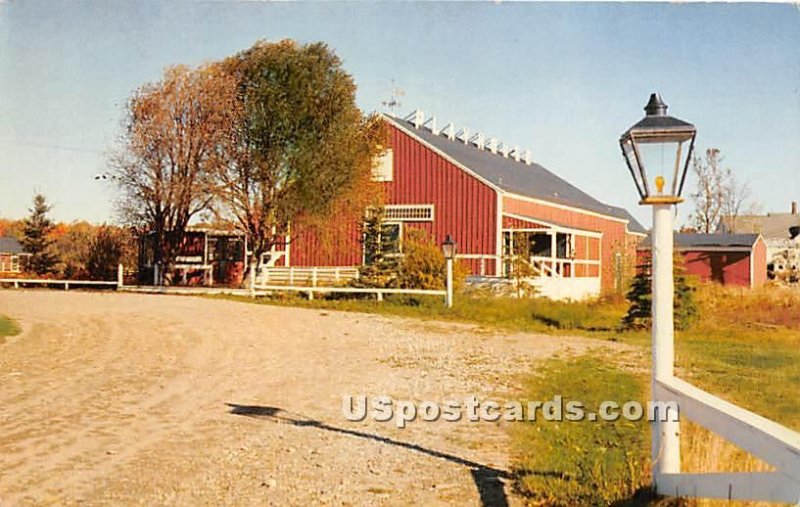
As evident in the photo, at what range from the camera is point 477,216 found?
18.1 metres

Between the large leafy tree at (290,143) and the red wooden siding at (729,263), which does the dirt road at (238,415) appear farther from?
the red wooden siding at (729,263)

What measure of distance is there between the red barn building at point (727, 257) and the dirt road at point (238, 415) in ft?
48.6

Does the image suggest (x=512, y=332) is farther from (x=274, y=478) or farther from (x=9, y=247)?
(x=274, y=478)

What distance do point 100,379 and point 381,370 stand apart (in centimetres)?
235

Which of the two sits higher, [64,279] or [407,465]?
[64,279]

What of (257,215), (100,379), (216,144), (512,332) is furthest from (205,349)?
(257,215)

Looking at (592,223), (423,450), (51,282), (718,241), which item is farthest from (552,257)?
(423,450)

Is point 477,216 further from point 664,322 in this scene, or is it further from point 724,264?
point 664,322

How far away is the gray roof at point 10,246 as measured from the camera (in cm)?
1000

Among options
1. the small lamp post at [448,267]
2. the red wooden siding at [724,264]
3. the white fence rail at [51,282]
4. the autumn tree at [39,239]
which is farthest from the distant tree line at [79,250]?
the red wooden siding at [724,264]

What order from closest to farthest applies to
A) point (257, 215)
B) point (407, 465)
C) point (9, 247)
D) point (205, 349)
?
point (407, 465) → point (205, 349) → point (9, 247) → point (257, 215)

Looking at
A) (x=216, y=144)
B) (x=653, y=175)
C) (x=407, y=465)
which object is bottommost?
(x=407, y=465)

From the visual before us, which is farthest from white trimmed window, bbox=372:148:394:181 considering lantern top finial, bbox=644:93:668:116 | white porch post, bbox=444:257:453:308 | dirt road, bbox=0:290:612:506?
lantern top finial, bbox=644:93:668:116

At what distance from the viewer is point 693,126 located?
10.1 ft
